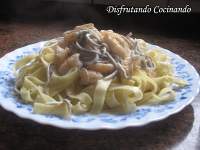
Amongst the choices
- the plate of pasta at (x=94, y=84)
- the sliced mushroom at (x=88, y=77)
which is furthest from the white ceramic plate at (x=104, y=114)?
the sliced mushroom at (x=88, y=77)

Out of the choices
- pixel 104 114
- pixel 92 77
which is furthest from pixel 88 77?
pixel 104 114

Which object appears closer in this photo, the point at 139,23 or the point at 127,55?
the point at 127,55

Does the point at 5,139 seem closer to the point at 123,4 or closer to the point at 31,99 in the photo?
the point at 31,99

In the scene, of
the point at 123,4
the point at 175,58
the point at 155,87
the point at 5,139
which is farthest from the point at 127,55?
the point at 123,4

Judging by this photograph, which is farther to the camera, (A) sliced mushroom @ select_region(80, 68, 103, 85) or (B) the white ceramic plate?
(A) sliced mushroom @ select_region(80, 68, 103, 85)

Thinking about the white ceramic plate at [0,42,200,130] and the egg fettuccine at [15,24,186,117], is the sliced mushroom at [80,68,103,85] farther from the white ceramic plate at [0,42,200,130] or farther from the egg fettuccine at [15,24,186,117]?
the white ceramic plate at [0,42,200,130]

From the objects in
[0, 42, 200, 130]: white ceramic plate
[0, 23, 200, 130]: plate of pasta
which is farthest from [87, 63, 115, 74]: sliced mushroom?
[0, 42, 200, 130]: white ceramic plate

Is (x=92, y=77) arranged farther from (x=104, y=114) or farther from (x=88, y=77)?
(x=104, y=114)
